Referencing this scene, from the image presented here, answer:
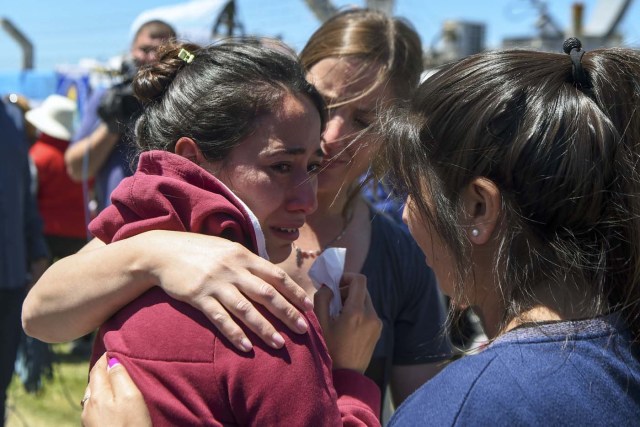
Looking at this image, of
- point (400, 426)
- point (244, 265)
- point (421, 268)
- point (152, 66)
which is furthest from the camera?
point (421, 268)

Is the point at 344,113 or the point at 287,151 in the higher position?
the point at 287,151

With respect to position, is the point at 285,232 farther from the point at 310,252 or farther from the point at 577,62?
the point at 577,62

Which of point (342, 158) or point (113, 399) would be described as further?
point (342, 158)

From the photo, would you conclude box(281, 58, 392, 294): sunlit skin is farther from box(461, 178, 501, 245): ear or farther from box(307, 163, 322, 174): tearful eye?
box(461, 178, 501, 245): ear

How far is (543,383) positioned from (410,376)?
1.01 meters

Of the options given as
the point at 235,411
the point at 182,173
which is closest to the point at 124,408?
the point at 235,411

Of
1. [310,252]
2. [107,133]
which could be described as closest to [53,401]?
[107,133]

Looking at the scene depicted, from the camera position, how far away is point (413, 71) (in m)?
2.16

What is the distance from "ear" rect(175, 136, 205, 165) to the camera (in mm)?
2262

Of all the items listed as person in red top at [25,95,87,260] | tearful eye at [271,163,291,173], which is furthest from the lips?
person in red top at [25,95,87,260]

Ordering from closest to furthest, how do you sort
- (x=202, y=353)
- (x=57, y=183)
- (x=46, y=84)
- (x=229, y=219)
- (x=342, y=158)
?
(x=202, y=353) → (x=229, y=219) → (x=342, y=158) → (x=57, y=183) → (x=46, y=84)

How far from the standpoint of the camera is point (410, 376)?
1.97m

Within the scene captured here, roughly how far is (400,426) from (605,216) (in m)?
0.44

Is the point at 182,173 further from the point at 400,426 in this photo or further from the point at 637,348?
the point at 637,348
